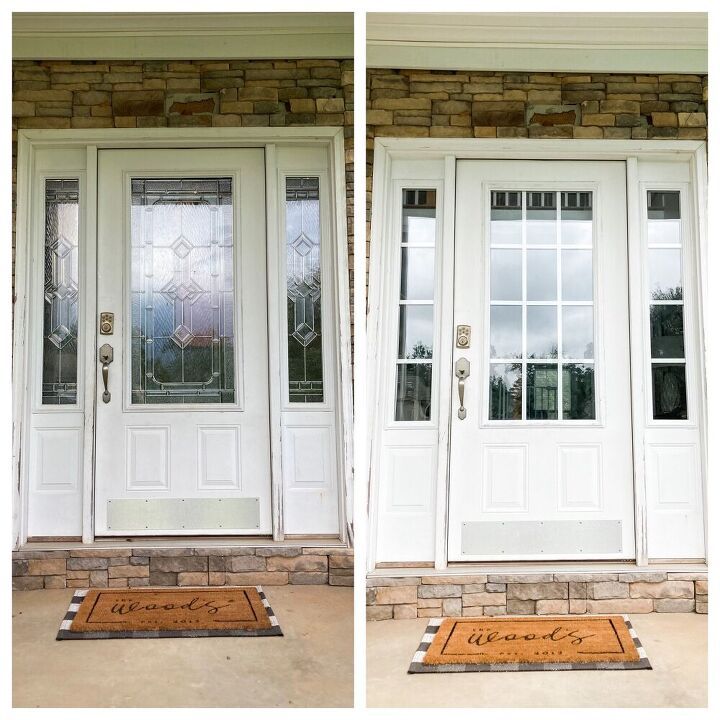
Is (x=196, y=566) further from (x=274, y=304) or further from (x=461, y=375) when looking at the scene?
(x=461, y=375)

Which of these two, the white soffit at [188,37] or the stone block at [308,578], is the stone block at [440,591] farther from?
the white soffit at [188,37]

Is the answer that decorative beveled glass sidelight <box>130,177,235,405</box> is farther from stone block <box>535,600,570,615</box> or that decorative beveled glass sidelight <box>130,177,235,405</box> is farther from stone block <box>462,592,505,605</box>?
stone block <box>535,600,570,615</box>

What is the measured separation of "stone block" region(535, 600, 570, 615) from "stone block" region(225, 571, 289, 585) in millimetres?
1010

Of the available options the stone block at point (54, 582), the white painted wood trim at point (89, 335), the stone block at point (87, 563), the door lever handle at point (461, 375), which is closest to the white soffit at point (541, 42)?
the door lever handle at point (461, 375)

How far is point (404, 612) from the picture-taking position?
255 centimetres

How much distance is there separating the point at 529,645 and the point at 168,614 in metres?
1.34

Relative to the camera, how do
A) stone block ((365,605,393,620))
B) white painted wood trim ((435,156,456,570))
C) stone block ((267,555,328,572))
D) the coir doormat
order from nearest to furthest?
the coir doormat
stone block ((365,605,393,620))
white painted wood trim ((435,156,456,570))
stone block ((267,555,328,572))

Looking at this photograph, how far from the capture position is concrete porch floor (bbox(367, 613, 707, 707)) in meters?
2.06

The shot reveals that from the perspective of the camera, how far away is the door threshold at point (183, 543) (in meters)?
2.76

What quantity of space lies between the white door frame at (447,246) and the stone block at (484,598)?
0.47 ft

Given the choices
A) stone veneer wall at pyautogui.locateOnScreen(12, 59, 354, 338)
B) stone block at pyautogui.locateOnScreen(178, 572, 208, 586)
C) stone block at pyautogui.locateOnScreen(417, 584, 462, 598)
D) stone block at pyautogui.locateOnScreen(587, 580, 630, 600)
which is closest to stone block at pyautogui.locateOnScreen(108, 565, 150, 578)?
stone block at pyautogui.locateOnScreen(178, 572, 208, 586)

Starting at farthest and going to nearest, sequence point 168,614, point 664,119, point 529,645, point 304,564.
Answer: point 304,564
point 664,119
point 168,614
point 529,645

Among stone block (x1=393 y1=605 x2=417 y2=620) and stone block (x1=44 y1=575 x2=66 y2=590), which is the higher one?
stone block (x1=44 y1=575 x2=66 y2=590)

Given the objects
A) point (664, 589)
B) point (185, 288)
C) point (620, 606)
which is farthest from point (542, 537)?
point (185, 288)
